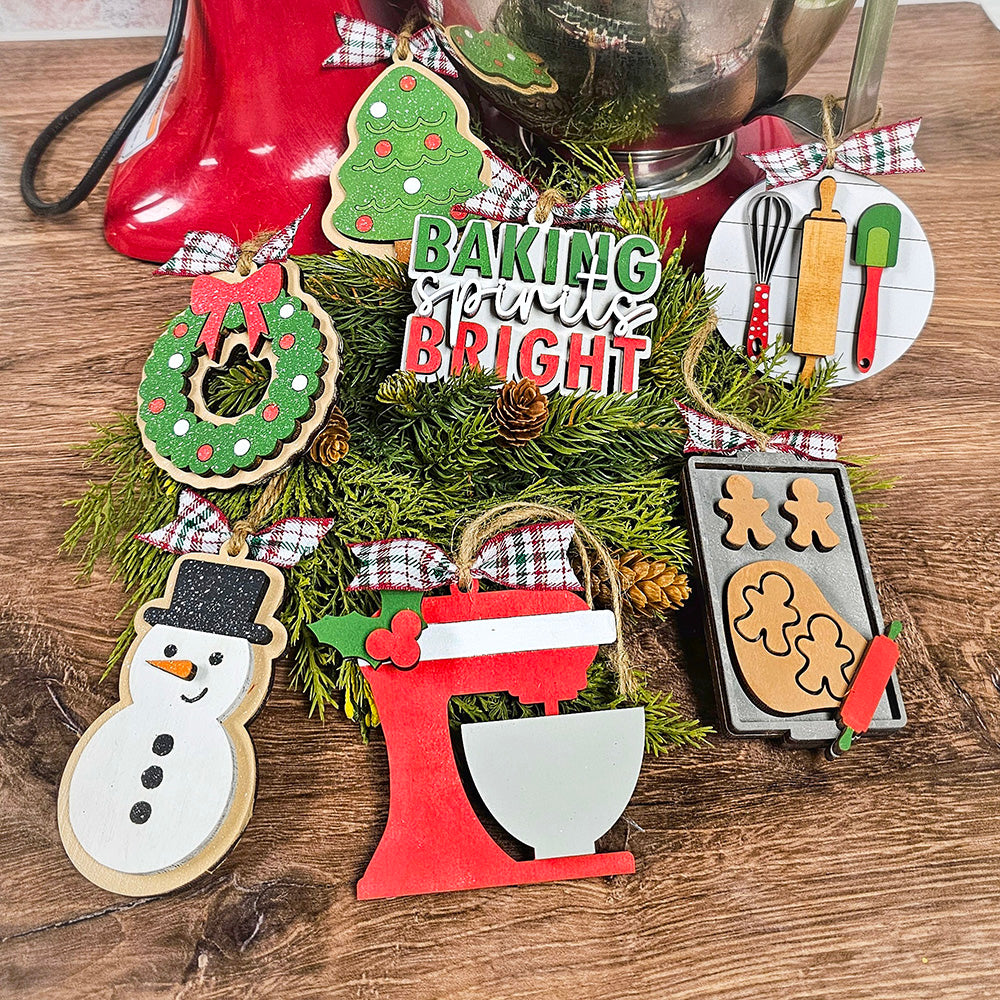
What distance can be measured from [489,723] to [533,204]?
35 centimetres

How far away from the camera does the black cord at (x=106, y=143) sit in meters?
0.67

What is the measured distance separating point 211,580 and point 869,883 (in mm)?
350

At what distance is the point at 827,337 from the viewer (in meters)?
0.56

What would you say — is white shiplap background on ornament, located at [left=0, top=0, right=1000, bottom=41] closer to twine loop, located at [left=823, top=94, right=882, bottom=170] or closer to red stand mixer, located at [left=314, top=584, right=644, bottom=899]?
twine loop, located at [left=823, top=94, right=882, bottom=170]

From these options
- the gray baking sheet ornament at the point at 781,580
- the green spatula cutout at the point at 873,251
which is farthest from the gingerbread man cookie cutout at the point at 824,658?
the green spatula cutout at the point at 873,251

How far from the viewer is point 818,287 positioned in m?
0.56

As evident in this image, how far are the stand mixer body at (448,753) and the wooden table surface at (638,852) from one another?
0.04 feet

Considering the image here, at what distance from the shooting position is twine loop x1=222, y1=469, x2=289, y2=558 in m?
0.46

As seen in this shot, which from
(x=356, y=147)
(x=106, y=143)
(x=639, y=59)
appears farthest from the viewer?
(x=106, y=143)

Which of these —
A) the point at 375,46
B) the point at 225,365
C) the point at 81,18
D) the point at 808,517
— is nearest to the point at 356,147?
the point at 375,46

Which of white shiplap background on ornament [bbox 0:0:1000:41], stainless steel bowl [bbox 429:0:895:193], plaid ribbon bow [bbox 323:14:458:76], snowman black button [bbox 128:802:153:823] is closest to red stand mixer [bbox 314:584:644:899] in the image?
snowman black button [bbox 128:802:153:823]

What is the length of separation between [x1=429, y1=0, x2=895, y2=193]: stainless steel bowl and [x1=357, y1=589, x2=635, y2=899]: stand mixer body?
31 cm

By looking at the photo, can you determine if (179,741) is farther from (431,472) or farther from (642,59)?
(642,59)

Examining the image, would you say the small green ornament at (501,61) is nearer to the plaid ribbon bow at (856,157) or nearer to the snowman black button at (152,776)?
the plaid ribbon bow at (856,157)
